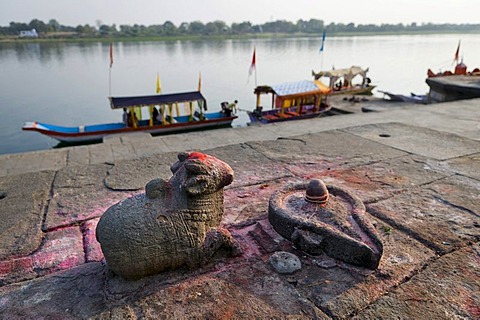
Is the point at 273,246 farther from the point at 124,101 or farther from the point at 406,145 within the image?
the point at 124,101

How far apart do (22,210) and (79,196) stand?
0.51 m

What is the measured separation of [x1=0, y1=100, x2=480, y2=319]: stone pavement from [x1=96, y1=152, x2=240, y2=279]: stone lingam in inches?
4.9

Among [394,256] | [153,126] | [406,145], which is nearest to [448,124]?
[406,145]

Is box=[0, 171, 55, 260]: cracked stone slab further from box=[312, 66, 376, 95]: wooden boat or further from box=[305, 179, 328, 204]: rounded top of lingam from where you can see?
box=[312, 66, 376, 95]: wooden boat

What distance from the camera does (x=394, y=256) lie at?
2432 millimetres

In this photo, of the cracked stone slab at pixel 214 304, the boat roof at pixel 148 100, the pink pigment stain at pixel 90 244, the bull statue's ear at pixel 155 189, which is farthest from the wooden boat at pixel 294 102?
the cracked stone slab at pixel 214 304

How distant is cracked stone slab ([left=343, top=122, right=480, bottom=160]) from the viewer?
4.80 meters

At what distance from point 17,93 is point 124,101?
1384cm

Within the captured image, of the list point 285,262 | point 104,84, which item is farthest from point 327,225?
point 104,84

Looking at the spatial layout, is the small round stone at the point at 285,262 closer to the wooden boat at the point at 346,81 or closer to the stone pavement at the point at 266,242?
the stone pavement at the point at 266,242

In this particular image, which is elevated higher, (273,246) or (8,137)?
(273,246)

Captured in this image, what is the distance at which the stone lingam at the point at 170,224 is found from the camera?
2033 millimetres

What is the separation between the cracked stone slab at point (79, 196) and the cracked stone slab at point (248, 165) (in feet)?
4.07

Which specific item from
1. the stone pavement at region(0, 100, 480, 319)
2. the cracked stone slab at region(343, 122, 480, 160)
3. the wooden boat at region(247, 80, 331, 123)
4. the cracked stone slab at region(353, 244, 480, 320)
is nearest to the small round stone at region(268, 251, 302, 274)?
the stone pavement at region(0, 100, 480, 319)
